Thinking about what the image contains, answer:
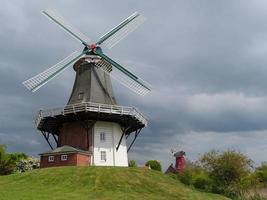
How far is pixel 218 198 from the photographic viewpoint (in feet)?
109

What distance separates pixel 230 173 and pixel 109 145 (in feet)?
39.7

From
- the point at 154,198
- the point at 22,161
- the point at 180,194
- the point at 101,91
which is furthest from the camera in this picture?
the point at 22,161

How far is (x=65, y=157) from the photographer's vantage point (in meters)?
38.8

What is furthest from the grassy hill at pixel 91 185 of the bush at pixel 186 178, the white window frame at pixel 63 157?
the bush at pixel 186 178

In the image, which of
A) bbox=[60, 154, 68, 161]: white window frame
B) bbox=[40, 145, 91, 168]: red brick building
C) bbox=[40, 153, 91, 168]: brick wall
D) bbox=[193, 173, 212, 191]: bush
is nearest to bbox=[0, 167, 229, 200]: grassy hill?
bbox=[40, 153, 91, 168]: brick wall

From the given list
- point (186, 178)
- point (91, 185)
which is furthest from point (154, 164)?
point (91, 185)

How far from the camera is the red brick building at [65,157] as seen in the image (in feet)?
126

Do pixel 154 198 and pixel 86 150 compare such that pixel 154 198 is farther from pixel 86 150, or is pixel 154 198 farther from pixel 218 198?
pixel 86 150

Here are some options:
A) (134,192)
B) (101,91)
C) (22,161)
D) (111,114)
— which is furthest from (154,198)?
(22,161)

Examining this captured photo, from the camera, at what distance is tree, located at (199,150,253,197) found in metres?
40.1

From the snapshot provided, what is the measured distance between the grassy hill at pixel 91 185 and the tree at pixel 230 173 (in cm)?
690

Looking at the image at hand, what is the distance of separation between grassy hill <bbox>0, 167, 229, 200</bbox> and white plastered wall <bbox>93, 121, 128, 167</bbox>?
18.2 feet

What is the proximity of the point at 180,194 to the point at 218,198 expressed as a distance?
4.55 meters

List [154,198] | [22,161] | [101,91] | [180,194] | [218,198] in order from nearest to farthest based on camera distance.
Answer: [154,198], [180,194], [218,198], [101,91], [22,161]
